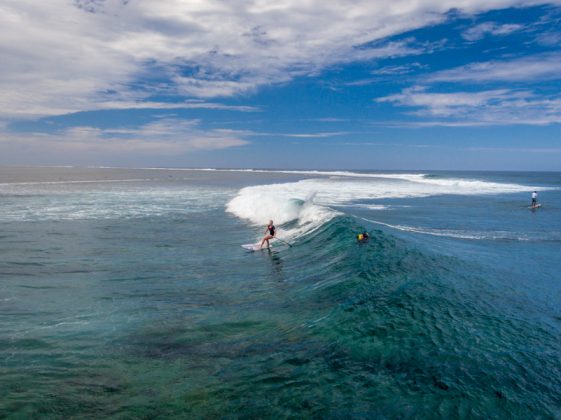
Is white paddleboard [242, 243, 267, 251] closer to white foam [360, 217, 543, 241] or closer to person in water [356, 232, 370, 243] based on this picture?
person in water [356, 232, 370, 243]

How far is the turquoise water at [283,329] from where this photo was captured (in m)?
6.88

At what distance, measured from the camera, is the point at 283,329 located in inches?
387

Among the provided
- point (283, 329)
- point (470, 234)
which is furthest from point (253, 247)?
point (470, 234)

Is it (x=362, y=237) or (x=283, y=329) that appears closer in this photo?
(x=283, y=329)

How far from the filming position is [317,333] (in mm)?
9500

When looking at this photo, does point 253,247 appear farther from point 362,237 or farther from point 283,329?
point 283,329

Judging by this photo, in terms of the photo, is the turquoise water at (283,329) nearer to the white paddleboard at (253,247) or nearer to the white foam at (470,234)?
the white paddleboard at (253,247)

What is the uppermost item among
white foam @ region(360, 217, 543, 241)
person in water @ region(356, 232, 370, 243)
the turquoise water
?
person in water @ region(356, 232, 370, 243)

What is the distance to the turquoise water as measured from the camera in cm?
688

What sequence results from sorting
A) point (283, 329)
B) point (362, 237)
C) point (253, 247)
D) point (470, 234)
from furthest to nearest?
1. point (470, 234)
2. point (253, 247)
3. point (362, 237)
4. point (283, 329)

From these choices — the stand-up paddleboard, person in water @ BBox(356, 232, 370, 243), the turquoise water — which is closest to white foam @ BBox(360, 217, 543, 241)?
the turquoise water

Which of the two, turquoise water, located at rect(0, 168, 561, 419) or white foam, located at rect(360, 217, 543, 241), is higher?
white foam, located at rect(360, 217, 543, 241)

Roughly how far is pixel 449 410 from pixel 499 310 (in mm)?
5347

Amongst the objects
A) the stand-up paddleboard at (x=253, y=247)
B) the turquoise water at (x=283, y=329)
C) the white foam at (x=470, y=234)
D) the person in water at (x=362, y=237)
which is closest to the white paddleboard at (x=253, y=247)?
the stand-up paddleboard at (x=253, y=247)
